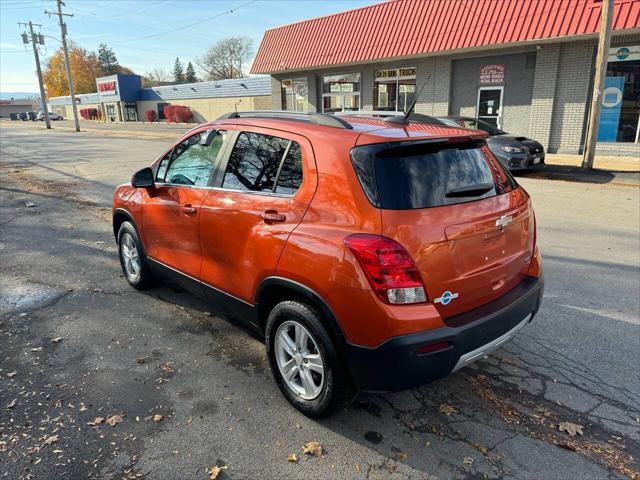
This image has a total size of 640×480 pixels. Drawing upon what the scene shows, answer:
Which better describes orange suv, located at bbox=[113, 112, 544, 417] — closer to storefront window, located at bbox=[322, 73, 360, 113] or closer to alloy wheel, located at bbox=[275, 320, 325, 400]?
alloy wheel, located at bbox=[275, 320, 325, 400]

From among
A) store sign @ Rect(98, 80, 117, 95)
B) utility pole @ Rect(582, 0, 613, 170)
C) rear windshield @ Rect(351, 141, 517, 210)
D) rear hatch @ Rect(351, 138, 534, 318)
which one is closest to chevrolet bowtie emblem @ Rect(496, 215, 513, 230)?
rear hatch @ Rect(351, 138, 534, 318)

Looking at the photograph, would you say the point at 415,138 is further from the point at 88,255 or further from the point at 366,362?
the point at 88,255

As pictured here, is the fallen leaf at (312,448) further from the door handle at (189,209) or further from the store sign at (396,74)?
the store sign at (396,74)

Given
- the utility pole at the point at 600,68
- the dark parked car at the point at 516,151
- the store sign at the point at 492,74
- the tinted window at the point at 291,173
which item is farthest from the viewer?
the store sign at the point at 492,74

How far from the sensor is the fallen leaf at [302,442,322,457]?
2652 mm

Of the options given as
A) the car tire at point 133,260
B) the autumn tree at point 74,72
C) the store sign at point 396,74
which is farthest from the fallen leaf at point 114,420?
the autumn tree at point 74,72

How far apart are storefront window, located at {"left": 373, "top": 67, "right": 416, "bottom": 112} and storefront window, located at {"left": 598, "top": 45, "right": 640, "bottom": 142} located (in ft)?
24.5

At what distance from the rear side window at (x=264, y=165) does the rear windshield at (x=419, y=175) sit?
490mm

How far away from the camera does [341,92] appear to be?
78.4 ft

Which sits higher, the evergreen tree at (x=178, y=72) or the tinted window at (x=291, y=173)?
the evergreen tree at (x=178, y=72)

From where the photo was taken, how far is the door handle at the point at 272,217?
292 cm

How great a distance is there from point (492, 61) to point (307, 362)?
17.8 metres

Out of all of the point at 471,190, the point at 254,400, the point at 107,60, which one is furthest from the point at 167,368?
the point at 107,60

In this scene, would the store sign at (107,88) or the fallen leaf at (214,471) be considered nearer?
the fallen leaf at (214,471)
